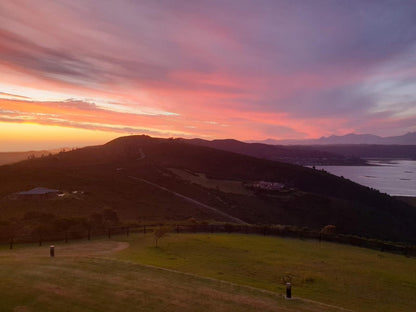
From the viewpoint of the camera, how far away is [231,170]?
12062cm

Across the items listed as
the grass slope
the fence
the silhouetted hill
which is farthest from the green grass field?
the silhouetted hill

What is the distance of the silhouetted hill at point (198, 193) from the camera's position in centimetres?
5541

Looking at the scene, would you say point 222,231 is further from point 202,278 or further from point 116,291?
point 116,291

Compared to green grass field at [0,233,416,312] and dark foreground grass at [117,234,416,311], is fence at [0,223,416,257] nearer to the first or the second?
dark foreground grass at [117,234,416,311]

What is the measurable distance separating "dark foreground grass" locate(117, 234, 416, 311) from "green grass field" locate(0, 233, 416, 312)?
6 cm

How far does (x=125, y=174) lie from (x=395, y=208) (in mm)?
79306

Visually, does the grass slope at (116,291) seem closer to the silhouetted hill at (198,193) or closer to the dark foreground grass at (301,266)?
the dark foreground grass at (301,266)

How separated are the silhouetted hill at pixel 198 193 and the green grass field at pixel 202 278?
81.3 ft

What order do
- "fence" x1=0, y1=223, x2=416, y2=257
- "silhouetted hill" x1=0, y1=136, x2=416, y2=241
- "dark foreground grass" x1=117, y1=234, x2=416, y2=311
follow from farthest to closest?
"silhouetted hill" x1=0, y1=136, x2=416, y2=241 → "fence" x1=0, y1=223, x2=416, y2=257 → "dark foreground grass" x1=117, y1=234, x2=416, y2=311

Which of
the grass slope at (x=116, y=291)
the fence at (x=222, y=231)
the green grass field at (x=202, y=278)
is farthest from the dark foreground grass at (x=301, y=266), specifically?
the grass slope at (x=116, y=291)

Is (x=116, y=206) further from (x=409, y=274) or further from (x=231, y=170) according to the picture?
(x=231, y=170)

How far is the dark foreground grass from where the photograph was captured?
17.9m

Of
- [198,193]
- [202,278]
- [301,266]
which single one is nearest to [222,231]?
[301,266]

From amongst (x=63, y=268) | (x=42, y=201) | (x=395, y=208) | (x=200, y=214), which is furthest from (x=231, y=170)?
(x=63, y=268)
